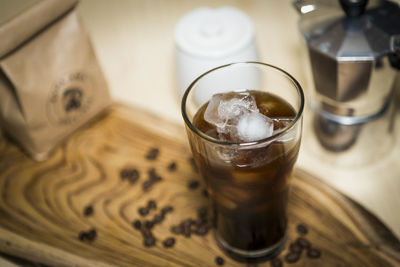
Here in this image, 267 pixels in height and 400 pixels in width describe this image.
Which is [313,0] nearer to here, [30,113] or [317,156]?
[317,156]

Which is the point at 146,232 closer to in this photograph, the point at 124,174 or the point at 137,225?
the point at 137,225

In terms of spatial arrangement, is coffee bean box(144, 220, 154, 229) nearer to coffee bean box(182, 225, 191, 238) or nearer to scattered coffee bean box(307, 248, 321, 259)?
coffee bean box(182, 225, 191, 238)

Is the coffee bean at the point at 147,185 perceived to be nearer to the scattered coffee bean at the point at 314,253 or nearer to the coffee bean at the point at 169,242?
the coffee bean at the point at 169,242

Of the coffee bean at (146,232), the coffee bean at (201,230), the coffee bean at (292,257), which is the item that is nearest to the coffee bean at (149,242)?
the coffee bean at (146,232)

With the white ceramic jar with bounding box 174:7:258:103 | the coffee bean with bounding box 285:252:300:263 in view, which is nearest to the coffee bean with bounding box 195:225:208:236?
the coffee bean with bounding box 285:252:300:263

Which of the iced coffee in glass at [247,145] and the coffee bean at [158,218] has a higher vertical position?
the iced coffee in glass at [247,145]

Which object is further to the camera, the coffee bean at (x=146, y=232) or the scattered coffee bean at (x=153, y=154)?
the scattered coffee bean at (x=153, y=154)

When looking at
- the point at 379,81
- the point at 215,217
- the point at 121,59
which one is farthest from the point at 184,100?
the point at 121,59
